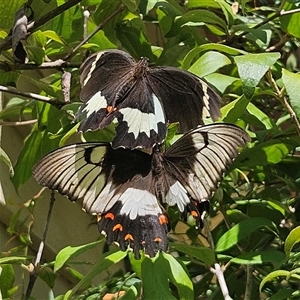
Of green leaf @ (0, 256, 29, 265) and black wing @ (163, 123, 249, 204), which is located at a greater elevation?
black wing @ (163, 123, 249, 204)

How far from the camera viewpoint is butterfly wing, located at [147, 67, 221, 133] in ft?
2.73

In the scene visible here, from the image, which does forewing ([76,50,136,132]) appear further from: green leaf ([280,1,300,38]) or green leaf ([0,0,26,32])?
green leaf ([280,1,300,38])

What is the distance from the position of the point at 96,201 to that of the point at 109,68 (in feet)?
0.63

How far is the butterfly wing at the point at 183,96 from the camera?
83cm

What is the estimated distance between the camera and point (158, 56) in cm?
125

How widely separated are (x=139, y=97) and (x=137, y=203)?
0.14m

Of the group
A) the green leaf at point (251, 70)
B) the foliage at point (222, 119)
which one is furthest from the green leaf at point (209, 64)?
the green leaf at point (251, 70)

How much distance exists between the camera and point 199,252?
95 centimetres

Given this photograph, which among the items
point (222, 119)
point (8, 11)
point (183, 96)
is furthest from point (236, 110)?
point (8, 11)

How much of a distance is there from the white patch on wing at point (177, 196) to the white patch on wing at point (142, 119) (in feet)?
0.26

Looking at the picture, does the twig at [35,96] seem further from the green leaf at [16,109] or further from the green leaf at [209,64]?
the green leaf at [16,109]

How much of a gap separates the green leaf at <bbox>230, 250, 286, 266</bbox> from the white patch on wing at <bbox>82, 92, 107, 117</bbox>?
36cm

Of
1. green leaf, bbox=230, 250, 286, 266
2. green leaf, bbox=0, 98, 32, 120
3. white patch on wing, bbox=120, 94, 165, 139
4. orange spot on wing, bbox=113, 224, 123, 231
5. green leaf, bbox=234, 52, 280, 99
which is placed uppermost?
green leaf, bbox=234, 52, 280, 99

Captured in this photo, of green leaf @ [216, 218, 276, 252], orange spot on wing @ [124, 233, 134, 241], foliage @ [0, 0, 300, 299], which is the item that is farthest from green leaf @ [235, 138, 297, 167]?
orange spot on wing @ [124, 233, 134, 241]
